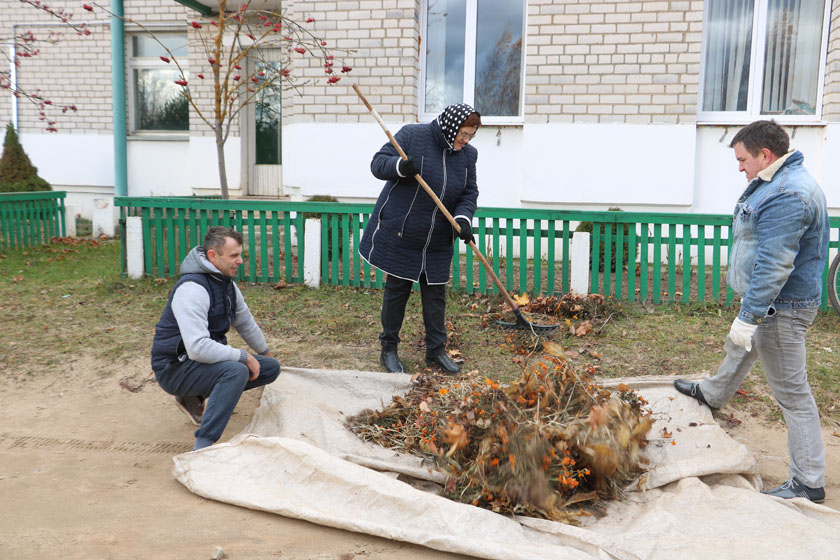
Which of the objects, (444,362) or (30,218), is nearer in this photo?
(444,362)

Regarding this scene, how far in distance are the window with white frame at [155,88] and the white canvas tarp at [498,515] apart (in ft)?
34.0

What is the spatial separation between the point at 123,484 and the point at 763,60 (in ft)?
28.7

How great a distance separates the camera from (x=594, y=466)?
128 inches

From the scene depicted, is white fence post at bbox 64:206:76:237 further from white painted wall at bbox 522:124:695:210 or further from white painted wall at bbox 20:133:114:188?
white painted wall at bbox 522:124:695:210

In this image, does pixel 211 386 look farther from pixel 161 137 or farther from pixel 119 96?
pixel 161 137

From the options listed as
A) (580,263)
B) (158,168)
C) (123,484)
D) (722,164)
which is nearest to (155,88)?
(158,168)

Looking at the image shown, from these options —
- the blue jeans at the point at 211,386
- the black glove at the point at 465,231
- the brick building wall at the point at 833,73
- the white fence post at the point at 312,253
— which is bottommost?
the blue jeans at the point at 211,386

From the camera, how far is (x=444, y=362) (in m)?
5.05

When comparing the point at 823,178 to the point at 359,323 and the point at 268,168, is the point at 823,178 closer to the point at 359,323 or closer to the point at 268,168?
the point at 359,323

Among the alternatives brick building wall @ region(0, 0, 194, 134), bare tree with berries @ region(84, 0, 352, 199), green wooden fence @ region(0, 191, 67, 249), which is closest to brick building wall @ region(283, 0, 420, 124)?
bare tree with berries @ region(84, 0, 352, 199)

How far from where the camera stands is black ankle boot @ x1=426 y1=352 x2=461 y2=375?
5.01m

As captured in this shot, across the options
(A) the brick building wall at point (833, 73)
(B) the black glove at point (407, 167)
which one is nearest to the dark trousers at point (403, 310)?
(B) the black glove at point (407, 167)

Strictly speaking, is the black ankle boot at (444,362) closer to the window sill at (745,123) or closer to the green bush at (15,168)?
the window sill at (745,123)

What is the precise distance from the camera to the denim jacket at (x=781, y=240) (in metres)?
3.18
